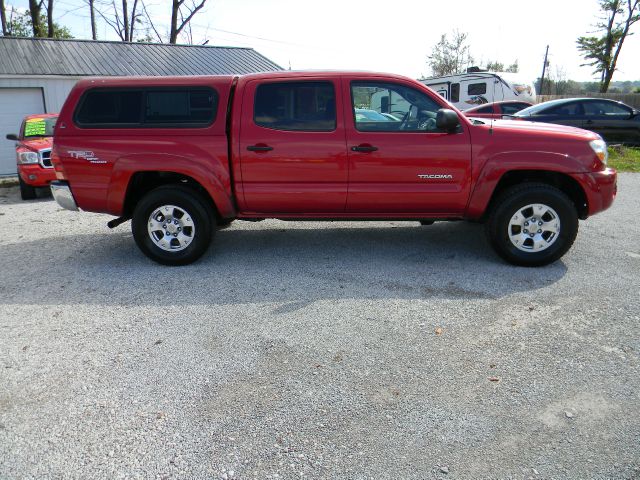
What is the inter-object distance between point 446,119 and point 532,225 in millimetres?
1425

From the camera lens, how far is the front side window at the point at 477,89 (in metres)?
19.9

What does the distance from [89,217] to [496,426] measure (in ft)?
23.9

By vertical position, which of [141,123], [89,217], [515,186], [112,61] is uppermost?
[112,61]

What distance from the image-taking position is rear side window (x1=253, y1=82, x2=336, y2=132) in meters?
5.25

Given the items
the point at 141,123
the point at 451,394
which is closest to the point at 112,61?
the point at 141,123

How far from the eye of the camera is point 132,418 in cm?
293

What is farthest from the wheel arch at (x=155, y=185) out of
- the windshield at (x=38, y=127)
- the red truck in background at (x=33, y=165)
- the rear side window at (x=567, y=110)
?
the rear side window at (x=567, y=110)

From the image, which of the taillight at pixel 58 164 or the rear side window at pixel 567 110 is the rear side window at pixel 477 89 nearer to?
the rear side window at pixel 567 110

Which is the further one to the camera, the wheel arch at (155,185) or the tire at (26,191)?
the tire at (26,191)

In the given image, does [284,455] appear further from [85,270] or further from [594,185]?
[594,185]

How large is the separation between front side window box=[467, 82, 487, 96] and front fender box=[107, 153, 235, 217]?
56.1ft

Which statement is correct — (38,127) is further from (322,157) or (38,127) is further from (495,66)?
(495,66)

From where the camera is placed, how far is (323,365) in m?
3.47

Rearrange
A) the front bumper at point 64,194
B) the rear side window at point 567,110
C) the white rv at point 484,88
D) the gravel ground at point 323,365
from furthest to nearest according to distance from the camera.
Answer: the white rv at point 484,88, the rear side window at point 567,110, the front bumper at point 64,194, the gravel ground at point 323,365
